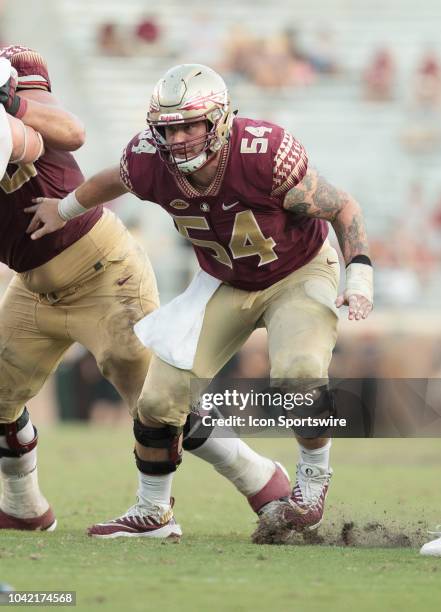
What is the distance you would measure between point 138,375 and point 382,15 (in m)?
17.6

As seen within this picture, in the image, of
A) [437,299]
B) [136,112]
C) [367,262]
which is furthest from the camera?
[136,112]

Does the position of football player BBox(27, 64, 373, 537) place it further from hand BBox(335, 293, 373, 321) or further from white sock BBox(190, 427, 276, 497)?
white sock BBox(190, 427, 276, 497)

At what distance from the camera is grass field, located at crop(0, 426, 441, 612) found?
163 inches

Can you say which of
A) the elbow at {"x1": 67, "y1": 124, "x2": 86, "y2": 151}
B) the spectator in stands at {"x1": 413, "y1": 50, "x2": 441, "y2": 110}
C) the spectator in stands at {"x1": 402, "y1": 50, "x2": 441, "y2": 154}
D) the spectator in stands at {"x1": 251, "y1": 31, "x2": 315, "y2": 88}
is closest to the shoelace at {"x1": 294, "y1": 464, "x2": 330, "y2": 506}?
the elbow at {"x1": 67, "y1": 124, "x2": 86, "y2": 151}

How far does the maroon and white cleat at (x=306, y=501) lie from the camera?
225 inches

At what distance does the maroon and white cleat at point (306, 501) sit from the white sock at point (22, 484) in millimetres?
1454

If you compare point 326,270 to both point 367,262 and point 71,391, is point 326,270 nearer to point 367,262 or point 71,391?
point 367,262

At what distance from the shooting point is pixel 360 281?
215 inches

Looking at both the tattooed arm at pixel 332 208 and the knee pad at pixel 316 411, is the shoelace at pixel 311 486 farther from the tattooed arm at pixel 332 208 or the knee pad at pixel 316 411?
the tattooed arm at pixel 332 208

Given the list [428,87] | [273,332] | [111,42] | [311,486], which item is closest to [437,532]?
[311,486]

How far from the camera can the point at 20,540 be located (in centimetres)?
572

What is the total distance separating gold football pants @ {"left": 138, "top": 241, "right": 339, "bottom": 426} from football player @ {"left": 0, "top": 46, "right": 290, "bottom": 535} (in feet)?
1.29

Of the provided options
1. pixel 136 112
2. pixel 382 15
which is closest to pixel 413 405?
pixel 136 112

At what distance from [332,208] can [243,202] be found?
1.37 feet
